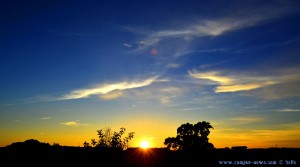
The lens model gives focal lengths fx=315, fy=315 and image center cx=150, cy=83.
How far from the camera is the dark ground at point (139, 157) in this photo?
3403 cm

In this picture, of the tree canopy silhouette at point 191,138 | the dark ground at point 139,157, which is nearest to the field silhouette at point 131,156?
the dark ground at point 139,157

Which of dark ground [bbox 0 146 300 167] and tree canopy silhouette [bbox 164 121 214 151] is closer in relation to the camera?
dark ground [bbox 0 146 300 167]

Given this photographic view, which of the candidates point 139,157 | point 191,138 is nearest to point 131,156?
point 139,157

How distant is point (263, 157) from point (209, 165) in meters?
7.52

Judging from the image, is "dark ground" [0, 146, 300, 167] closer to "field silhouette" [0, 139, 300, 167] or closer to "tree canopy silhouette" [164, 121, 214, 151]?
"field silhouette" [0, 139, 300, 167]

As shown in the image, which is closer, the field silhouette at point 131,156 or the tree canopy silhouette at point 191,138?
the field silhouette at point 131,156

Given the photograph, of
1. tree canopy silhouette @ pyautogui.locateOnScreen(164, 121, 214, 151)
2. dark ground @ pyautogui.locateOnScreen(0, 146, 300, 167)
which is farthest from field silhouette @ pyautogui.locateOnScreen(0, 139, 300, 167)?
tree canopy silhouette @ pyautogui.locateOnScreen(164, 121, 214, 151)

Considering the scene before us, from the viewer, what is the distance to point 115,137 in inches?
2454

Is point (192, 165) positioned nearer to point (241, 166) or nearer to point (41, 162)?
point (241, 166)

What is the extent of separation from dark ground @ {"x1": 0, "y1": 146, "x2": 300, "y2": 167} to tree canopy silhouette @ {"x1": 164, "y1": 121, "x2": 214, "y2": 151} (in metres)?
31.3

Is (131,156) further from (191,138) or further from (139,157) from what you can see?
(191,138)

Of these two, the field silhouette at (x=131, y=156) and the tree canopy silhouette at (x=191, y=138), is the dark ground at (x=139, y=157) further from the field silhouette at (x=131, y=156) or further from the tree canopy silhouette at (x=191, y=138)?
the tree canopy silhouette at (x=191, y=138)

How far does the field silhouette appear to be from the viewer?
34094mm

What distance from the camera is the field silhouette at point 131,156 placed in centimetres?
3409
